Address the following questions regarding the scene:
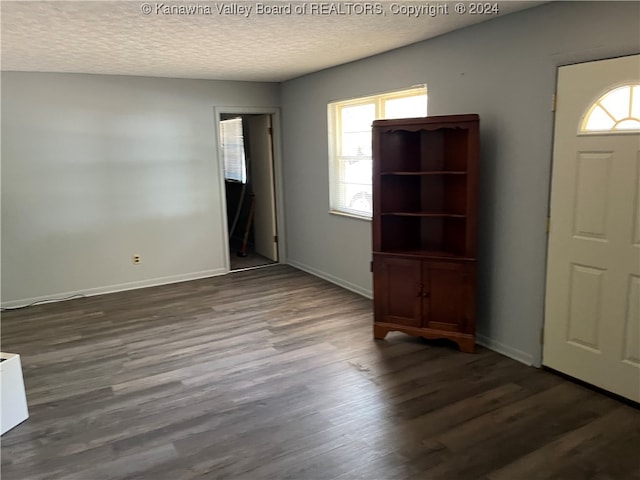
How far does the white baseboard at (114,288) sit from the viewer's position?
5152mm

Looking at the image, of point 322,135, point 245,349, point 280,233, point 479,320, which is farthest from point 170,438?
point 280,233

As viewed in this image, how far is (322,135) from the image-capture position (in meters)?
5.52

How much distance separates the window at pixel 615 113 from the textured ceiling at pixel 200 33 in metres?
0.79

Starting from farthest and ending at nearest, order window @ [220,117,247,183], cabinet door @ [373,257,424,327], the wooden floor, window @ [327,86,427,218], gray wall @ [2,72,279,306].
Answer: window @ [220,117,247,183] < gray wall @ [2,72,279,306] < window @ [327,86,427,218] < cabinet door @ [373,257,424,327] < the wooden floor

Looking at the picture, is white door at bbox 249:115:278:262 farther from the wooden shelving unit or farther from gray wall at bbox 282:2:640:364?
the wooden shelving unit

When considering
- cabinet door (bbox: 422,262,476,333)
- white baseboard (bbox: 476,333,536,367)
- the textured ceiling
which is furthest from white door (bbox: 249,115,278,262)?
white baseboard (bbox: 476,333,536,367)

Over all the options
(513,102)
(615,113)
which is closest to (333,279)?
(513,102)

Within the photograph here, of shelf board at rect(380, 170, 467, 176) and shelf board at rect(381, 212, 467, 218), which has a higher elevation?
shelf board at rect(380, 170, 467, 176)

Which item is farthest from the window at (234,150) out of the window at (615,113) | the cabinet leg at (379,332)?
the window at (615,113)

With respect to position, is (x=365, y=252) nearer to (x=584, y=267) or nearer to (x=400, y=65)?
(x=400, y=65)

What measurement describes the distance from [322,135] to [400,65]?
56.7 inches

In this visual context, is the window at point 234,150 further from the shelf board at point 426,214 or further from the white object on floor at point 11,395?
the white object on floor at point 11,395

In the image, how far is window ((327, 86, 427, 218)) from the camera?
4664 mm

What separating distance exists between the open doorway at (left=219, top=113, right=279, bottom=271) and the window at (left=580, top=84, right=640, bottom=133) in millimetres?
4193
